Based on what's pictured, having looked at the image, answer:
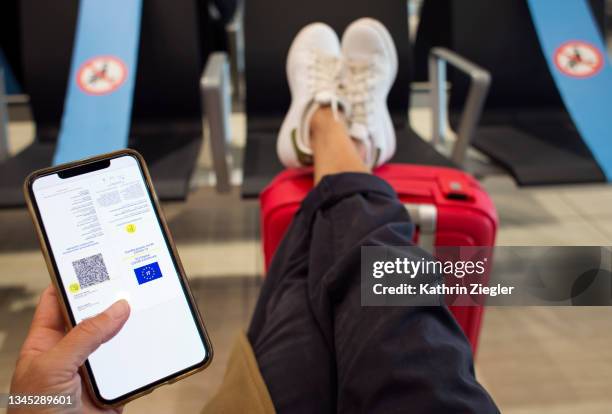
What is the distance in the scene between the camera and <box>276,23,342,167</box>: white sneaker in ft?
4.00

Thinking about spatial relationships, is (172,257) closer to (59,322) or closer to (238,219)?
(59,322)

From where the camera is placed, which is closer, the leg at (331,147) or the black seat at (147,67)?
the leg at (331,147)

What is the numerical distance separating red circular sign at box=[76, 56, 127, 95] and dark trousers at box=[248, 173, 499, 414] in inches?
30.1

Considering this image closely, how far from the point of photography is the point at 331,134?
114cm

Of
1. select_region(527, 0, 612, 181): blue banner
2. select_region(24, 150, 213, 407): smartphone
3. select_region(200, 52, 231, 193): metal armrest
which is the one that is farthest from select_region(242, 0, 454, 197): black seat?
select_region(24, 150, 213, 407): smartphone

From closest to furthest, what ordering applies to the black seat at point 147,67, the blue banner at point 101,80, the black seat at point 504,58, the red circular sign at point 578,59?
the blue banner at point 101,80 → the red circular sign at point 578,59 → the black seat at point 147,67 → the black seat at point 504,58

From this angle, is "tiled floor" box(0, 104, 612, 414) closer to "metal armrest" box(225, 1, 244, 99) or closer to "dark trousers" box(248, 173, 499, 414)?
"dark trousers" box(248, 173, 499, 414)

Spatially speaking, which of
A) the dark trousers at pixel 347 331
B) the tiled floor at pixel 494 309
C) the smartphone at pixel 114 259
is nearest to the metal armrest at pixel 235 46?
the tiled floor at pixel 494 309

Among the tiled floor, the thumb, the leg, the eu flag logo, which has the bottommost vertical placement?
the tiled floor

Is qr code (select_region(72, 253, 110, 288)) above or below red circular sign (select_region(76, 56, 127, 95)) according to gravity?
below

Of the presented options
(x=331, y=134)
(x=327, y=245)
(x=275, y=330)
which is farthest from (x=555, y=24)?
(x=275, y=330)

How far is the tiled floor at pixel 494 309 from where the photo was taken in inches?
18.1

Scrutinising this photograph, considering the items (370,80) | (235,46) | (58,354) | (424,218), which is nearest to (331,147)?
(424,218)

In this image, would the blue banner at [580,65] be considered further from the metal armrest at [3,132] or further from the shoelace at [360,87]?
the metal armrest at [3,132]
